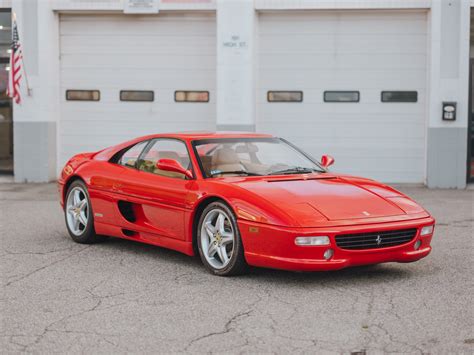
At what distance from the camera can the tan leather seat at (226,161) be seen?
23.7 ft

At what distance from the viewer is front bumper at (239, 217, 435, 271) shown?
20.1 ft

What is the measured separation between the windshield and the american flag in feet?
28.5

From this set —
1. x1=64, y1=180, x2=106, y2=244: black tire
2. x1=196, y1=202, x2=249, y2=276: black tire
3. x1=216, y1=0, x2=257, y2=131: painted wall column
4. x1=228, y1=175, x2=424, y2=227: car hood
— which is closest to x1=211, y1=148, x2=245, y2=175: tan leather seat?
x1=228, y1=175, x2=424, y2=227: car hood

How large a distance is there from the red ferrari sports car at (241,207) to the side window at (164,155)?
1cm

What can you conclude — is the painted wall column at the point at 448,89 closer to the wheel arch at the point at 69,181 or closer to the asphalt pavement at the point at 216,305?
the asphalt pavement at the point at 216,305

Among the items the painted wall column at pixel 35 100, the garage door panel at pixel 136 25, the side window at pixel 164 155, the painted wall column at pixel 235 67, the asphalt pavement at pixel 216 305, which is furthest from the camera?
the garage door panel at pixel 136 25

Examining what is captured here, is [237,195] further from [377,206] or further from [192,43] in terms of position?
[192,43]

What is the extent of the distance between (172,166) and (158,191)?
314 mm

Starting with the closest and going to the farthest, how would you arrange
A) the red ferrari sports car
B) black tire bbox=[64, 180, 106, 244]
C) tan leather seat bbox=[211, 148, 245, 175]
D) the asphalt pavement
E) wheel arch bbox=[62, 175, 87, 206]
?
the asphalt pavement → the red ferrari sports car → tan leather seat bbox=[211, 148, 245, 175] → black tire bbox=[64, 180, 106, 244] → wheel arch bbox=[62, 175, 87, 206]

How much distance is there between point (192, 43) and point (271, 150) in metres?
8.28

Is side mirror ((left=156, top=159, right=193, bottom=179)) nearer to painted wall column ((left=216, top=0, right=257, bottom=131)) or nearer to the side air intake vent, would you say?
the side air intake vent

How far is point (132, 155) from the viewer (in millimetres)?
8062

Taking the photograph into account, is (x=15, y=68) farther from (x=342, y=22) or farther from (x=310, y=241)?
(x=310, y=241)

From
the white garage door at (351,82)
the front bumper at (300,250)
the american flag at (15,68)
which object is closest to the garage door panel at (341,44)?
the white garage door at (351,82)
